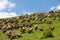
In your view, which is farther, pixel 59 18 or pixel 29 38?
pixel 59 18

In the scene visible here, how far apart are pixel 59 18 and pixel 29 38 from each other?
13.6 metres

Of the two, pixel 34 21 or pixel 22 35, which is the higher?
pixel 34 21

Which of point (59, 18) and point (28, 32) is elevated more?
point (59, 18)

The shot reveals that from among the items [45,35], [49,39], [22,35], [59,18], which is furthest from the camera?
[59,18]

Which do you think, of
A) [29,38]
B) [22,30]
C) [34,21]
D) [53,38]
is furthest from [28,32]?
[34,21]

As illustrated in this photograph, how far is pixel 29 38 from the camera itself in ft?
76.8

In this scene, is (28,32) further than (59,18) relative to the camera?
No

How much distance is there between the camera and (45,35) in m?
23.4

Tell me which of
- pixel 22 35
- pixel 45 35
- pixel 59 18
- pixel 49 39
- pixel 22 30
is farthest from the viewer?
pixel 59 18

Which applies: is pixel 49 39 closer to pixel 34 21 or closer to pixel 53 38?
pixel 53 38

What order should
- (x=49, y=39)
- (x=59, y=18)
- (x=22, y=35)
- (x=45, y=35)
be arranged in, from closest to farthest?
(x=49, y=39)
(x=45, y=35)
(x=22, y=35)
(x=59, y=18)

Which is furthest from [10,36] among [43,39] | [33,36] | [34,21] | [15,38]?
[34,21]

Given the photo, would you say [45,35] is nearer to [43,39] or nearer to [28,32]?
[43,39]

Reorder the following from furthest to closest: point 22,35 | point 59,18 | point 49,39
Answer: point 59,18 < point 22,35 < point 49,39
